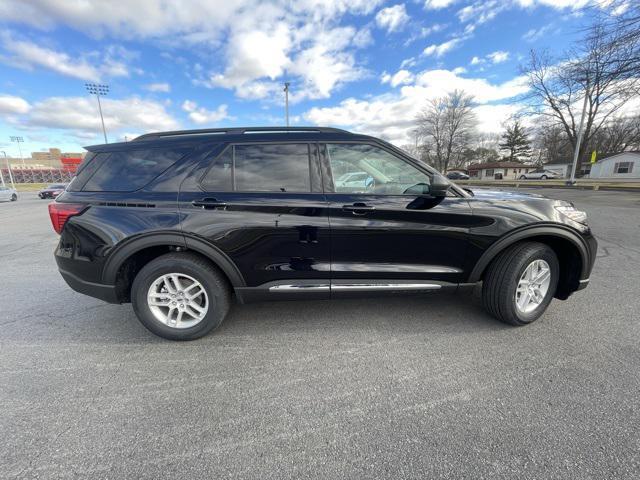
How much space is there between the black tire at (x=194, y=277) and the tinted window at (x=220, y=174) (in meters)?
0.66

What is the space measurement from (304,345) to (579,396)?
2020 millimetres

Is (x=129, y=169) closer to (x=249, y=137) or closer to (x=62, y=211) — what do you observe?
(x=62, y=211)

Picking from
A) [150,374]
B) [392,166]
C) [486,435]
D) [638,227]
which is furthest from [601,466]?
[638,227]

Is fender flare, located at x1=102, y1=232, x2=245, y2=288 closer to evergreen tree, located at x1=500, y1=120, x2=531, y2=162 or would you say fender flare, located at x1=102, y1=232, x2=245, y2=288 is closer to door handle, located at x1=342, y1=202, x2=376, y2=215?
door handle, located at x1=342, y1=202, x2=376, y2=215

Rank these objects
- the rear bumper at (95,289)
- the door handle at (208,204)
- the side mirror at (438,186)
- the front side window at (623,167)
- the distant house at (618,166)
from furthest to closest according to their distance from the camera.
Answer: the front side window at (623,167)
the distant house at (618,166)
the rear bumper at (95,289)
the door handle at (208,204)
the side mirror at (438,186)

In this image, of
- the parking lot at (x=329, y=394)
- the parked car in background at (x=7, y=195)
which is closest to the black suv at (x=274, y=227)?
the parking lot at (x=329, y=394)

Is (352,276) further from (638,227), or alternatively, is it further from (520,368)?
(638,227)

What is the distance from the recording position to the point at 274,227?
2.54 m

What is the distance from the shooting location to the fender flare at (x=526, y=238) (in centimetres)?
270

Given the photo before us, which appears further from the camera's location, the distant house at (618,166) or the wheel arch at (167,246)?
the distant house at (618,166)

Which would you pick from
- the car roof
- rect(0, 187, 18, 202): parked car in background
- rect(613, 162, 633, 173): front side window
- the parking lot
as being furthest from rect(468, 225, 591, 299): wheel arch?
rect(613, 162, 633, 173): front side window

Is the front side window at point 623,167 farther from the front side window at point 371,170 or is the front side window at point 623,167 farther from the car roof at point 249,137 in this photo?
the car roof at point 249,137

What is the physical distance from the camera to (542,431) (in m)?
1.74

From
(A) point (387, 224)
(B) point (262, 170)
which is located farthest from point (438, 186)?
(B) point (262, 170)
